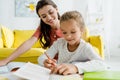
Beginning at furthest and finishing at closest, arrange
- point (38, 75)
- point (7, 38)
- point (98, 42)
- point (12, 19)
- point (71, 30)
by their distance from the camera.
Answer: point (12, 19) → point (7, 38) → point (98, 42) → point (71, 30) → point (38, 75)

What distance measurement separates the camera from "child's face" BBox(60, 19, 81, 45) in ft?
3.64

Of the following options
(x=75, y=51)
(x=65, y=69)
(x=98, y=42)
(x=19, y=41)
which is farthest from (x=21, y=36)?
(x=65, y=69)

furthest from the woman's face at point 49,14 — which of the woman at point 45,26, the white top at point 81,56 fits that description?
the white top at point 81,56

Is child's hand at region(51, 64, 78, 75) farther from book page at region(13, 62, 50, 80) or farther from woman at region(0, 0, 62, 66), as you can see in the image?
woman at region(0, 0, 62, 66)

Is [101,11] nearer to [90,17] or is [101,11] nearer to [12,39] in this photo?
[90,17]

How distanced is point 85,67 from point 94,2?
3975 mm

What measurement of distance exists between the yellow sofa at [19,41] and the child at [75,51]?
60.0 inches

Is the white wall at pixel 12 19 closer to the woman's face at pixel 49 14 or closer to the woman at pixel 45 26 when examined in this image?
the woman at pixel 45 26

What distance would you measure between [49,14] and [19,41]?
80.6 inches

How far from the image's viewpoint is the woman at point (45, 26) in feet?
5.23

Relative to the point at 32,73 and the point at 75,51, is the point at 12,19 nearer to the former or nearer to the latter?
the point at 75,51

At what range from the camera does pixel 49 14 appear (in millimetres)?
1615

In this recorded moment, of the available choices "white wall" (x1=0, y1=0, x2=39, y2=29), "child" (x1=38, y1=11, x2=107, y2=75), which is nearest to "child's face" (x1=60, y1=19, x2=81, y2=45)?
"child" (x1=38, y1=11, x2=107, y2=75)

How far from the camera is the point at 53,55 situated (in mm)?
1333
